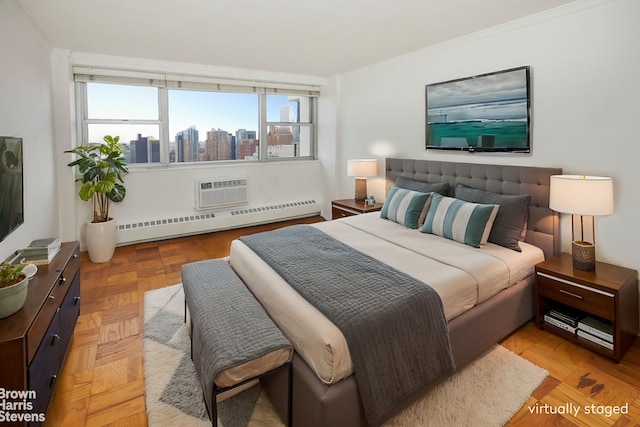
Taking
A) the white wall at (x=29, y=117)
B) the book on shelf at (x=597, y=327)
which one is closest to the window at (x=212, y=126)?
the white wall at (x=29, y=117)

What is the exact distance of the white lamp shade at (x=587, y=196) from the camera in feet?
7.70

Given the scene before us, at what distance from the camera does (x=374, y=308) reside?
180 centimetres

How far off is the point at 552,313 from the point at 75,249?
11.8ft

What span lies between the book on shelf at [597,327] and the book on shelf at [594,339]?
2 centimetres

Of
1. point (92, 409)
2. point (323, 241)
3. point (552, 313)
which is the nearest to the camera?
point (92, 409)

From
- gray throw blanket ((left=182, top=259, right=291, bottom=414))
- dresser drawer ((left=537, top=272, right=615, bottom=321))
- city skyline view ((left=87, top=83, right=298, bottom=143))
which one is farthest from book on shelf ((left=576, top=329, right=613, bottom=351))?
city skyline view ((left=87, top=83, right=298, bottom=143))

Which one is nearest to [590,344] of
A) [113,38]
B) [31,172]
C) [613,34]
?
[613,34]

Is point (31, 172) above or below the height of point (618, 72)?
below

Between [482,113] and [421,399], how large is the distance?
267 cm

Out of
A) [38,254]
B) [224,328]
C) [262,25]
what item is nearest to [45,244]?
[38,254]

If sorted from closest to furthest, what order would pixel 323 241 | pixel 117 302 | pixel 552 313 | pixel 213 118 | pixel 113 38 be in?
pixel 552 313 < pixel 323 241 < pixel 117 302 < pixel 113 38 < pixel 213 118

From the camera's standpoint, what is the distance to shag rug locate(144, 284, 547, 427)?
1.81 meters

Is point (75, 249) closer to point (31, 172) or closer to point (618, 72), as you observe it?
point (31, 172)

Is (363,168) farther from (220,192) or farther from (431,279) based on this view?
(431,279)
